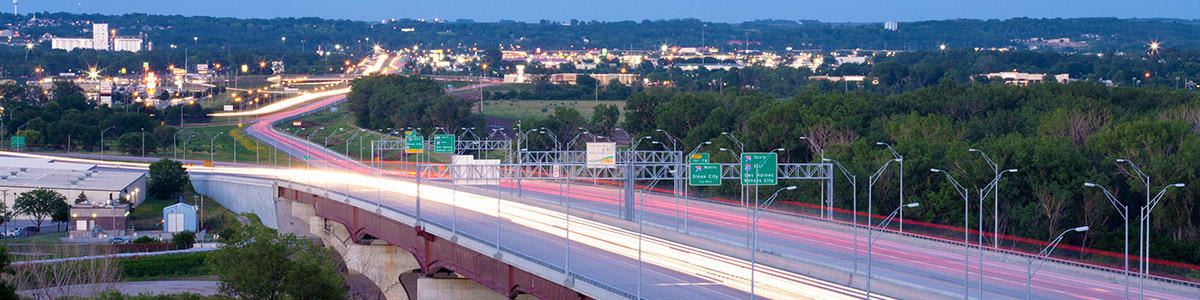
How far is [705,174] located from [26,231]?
45.3 metres

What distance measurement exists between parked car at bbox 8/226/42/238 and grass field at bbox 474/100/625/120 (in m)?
83.9

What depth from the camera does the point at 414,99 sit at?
5812 inches

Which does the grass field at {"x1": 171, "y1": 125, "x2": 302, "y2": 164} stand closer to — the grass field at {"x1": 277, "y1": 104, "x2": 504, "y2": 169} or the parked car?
the grass field at {"x1": 277, "y1": 104, "x2": 504, "y2": 169}

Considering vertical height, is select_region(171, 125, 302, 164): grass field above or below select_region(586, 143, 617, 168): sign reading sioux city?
below

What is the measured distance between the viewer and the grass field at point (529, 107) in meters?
170

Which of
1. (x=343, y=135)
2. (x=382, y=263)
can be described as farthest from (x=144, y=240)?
(x=343, y=135)

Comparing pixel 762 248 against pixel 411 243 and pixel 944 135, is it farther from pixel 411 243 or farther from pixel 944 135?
pixel 944 135

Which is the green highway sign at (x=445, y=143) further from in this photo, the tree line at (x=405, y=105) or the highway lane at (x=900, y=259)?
the tree line at (x=405, y=105)

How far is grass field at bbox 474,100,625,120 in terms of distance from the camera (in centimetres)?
16990

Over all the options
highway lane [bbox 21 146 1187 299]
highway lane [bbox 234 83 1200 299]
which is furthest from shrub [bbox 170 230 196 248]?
highway lane [bbox 234 83 1200 299]

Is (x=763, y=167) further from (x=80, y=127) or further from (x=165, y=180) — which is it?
(x=80, y=127)

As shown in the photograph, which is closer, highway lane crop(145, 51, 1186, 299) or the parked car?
highway lane crop(145, 51, 1186, 299)

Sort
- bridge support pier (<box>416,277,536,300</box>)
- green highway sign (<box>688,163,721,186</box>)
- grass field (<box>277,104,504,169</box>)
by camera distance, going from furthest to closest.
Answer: grass field (<box>277,104,504,169</box>) < green highway sign (<box>688,163,721,186</box>) < bridge support pier (<box>416,277,536,300</box>)

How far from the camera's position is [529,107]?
600 ft
